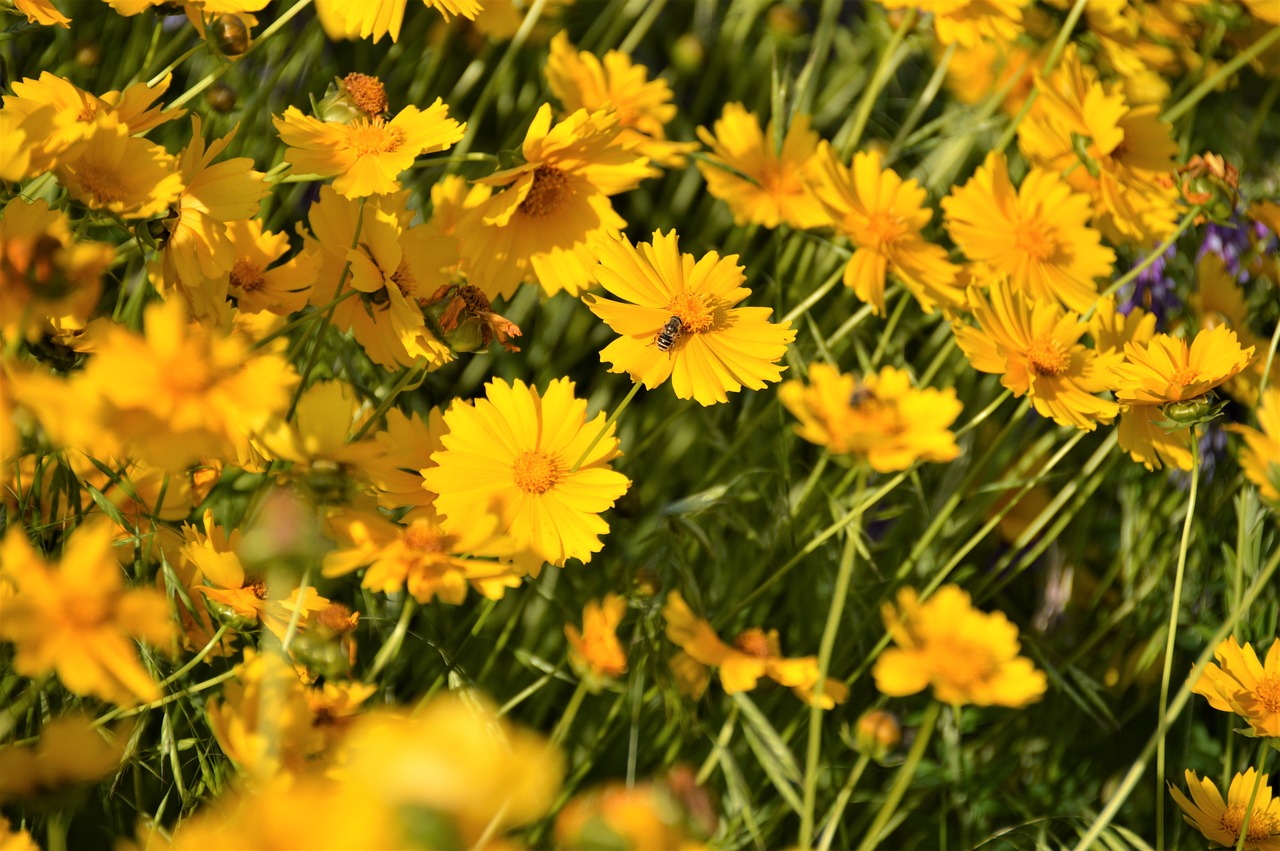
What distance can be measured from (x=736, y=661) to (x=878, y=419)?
0.22 m

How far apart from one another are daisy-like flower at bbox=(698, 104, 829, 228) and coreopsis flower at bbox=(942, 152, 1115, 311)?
14 centimetres

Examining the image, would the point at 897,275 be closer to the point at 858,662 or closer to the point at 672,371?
the point at 672,371

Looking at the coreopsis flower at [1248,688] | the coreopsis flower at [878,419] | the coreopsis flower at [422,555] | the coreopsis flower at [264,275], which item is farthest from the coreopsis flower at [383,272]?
the coreopsis flower at [1248,688]

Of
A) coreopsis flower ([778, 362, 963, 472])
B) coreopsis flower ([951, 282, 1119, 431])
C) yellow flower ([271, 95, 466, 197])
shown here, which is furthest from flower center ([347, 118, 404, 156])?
coreopsis flower ([951, 282, 1119, 431])

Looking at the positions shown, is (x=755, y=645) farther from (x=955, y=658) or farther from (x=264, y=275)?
(x=264, y=275)

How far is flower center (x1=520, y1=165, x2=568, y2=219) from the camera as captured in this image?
90 cm

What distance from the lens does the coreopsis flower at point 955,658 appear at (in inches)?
24.3

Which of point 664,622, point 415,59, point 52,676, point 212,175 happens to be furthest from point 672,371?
point 415,59

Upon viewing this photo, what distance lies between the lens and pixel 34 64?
114 centimetres

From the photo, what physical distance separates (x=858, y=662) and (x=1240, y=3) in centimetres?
81

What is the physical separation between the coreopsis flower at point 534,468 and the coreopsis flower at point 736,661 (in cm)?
10

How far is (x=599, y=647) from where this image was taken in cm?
78

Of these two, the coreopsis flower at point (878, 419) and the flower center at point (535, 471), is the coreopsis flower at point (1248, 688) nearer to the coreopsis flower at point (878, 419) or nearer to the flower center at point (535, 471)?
the coreopsis flower at point (878, 419)

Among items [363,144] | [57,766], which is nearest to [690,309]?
[363,144]
